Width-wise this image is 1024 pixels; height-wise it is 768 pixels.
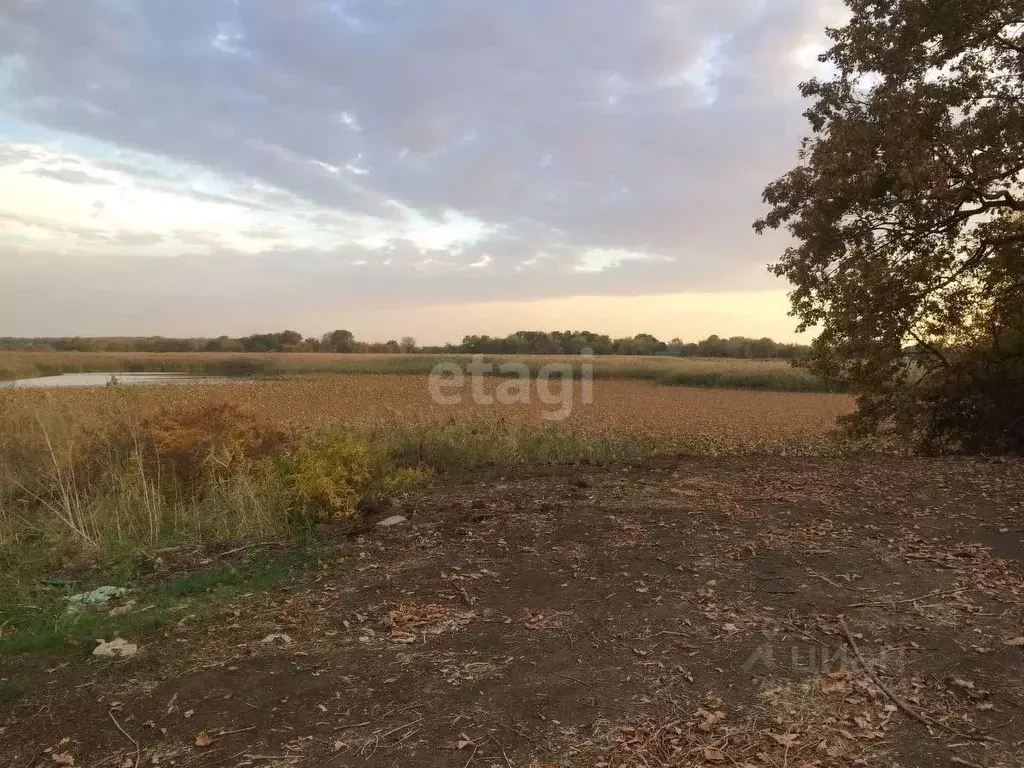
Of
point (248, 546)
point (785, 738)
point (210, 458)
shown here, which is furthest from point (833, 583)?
point (210, 458)

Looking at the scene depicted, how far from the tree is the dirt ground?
4.79m

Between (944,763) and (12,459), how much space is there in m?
9.91

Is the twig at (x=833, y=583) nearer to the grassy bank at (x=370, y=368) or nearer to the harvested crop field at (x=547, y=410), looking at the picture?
the harvested crop field at (x=547, y=410)

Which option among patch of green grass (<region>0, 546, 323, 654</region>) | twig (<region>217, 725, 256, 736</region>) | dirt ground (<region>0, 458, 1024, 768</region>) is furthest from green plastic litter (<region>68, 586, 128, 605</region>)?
twig (<region>217, 725, 256, 736</region>)

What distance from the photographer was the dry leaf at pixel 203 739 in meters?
2.99

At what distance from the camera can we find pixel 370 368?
42.9 m

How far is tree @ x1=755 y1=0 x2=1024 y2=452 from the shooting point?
29.2ft

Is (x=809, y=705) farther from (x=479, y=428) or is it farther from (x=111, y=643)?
(x=479, y=428)

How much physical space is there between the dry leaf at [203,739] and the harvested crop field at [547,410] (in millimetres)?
6872

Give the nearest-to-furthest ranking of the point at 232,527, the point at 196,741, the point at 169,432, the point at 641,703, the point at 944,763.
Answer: the point at 944,763
the point at 196,741
the point at 641,703
the point at 232,527
the point at 169,432

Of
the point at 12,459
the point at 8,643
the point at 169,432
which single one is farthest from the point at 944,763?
the point at 12,459

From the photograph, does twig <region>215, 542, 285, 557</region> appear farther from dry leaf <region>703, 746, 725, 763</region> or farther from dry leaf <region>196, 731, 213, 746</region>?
dry leaf <region>703, 746, 725, 763</region>

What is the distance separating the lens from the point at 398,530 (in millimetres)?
6133

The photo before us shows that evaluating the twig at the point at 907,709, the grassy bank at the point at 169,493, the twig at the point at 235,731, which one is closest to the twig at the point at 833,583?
the twig at the point at 907,709
